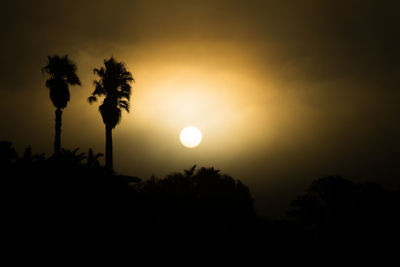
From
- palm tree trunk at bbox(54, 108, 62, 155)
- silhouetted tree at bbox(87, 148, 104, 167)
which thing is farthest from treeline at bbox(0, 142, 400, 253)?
palm tree trunk at bbox(54, 108, 62, 155)

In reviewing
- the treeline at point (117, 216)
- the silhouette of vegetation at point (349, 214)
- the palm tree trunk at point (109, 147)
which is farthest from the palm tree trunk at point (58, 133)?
the silhouette of vegetation at point (349, 214)

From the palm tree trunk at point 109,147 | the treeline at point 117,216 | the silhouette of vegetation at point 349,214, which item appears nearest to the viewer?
the treeline at point 117,216

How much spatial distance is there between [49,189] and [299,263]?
14.8 meters

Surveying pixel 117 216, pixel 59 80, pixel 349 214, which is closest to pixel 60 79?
pixel 59 80

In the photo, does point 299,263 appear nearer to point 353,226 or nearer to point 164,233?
point 164,233

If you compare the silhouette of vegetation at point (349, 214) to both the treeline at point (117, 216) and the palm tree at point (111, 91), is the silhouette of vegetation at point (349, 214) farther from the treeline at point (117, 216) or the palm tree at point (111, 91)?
the palm tree at point (111, 91)

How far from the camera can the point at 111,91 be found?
29.5 meters

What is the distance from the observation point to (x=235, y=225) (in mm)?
22062

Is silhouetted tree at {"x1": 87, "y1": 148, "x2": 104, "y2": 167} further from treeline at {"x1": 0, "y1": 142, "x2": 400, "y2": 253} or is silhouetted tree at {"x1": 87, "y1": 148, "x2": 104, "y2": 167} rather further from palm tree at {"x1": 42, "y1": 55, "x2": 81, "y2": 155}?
palm tree at {"x1": 42, "y1": 55, "x2": 81, "y2": 155}

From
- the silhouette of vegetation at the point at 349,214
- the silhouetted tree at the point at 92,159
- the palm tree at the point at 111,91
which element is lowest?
the silhouette of vegetation at the point at 349,214

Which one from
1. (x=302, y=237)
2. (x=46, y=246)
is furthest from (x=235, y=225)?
(x=46, y=246)

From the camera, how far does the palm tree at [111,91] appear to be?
28.9m

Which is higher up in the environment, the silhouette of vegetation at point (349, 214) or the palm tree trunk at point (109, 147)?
the palm tree trunk at point (109, 147)

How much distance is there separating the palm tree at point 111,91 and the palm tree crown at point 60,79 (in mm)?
2253
